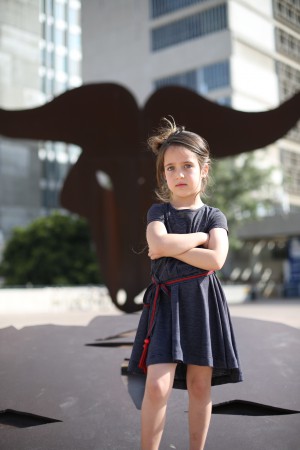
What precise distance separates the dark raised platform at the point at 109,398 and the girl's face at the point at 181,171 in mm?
1154

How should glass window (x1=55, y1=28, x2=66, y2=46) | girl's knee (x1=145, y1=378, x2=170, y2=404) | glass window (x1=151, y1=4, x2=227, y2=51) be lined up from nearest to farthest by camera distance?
girl's knee (x1=145, y1=378, x2=170, y2=404) < glass window (x1=55, y1=28, x2=66, y2=46) < glass window (x1=151, y1=4, x2=227, y2=51)

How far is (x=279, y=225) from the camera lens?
23125 millimetres

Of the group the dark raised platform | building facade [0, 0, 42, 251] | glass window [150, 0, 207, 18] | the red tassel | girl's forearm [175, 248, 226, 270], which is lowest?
the dark raised platform

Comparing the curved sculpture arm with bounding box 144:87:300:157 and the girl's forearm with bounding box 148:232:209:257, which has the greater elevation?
the curved sculpture arm with bounding box 144:87:300:157

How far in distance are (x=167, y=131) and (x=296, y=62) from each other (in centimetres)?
250

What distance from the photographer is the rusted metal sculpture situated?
532 centimetres

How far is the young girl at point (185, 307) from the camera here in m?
1.98

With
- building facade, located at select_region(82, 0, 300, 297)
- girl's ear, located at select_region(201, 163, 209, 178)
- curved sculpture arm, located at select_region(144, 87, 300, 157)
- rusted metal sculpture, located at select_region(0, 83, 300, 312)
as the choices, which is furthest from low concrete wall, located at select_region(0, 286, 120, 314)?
girl's ear, located at select_region(201, 163, 209, 178)

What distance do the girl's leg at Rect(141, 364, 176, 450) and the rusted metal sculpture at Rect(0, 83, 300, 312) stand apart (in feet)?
11.4

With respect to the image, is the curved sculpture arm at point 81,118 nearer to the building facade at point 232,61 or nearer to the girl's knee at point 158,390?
the building facade at point 232,61

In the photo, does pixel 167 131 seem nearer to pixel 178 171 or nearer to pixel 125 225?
pixel 178 171

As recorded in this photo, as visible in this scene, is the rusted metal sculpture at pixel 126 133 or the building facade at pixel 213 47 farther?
the rusted metal sculpture at pixel 126 133

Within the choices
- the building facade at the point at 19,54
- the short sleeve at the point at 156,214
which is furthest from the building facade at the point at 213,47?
the short sleeve at the point at 156,214

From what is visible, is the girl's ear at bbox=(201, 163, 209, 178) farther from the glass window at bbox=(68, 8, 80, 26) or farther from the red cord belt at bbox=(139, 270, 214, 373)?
the glass window at bbox=(68, 8, 80, 26)
